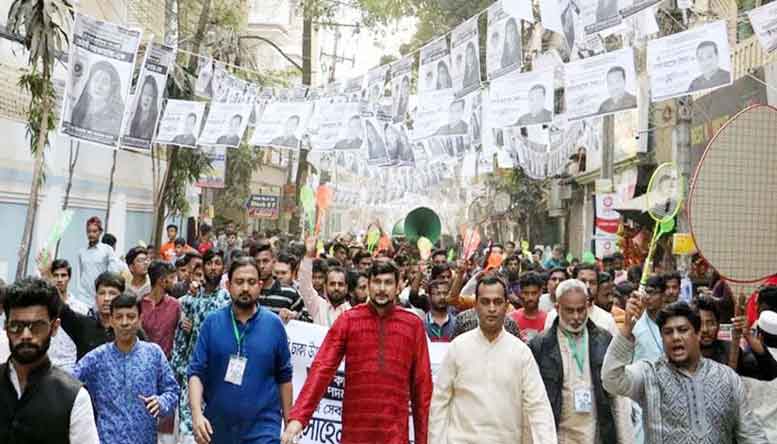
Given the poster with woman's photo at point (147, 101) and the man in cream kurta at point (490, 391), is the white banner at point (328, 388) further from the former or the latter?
the poster with woman's photo at point (147, 101)

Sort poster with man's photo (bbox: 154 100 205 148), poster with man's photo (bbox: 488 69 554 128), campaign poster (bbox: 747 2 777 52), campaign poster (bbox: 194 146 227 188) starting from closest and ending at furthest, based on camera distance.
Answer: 1. campaign poster (bbox: 747 2 777 52)
2. poster with man's photo (bbox: 488 69 554 128)
3. poster with man's photo (bbox: 154 100 205 148)
4. campaign poster (bbox: 194 146 227 188)

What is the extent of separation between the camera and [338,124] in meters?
17.7

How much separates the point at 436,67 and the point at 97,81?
184 inches

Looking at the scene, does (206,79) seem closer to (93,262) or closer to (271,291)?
(93,262)

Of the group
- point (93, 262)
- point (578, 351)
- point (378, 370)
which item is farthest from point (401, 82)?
point (378, 370)

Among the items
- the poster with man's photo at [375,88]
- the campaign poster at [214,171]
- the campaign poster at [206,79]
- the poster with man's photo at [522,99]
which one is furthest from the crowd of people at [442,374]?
the campaign poster at [214,171]

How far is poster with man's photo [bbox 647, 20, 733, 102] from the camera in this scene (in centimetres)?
1004

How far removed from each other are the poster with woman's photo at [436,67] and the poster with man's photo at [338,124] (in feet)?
9.15

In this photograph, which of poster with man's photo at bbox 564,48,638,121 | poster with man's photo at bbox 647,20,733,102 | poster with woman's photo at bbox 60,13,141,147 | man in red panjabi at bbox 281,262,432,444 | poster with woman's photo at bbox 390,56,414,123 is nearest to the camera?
man in red panjabi at bbox 281,262,432,444

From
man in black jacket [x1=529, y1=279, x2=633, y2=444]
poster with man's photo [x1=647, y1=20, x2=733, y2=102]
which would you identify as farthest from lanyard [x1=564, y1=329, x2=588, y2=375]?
poster with man's photo [x1=647, y1=20, x2=733, y2=102]

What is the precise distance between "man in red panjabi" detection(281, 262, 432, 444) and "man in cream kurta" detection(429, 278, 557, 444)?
0.29 meters

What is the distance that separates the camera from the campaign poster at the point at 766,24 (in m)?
9.67

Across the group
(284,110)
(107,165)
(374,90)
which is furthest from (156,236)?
(374,90)

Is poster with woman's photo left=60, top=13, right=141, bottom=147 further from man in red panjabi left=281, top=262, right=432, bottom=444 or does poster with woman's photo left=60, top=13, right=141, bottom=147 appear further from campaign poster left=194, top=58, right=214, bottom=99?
man in red panjabi left=281, top=262, right=432, bottom=444
